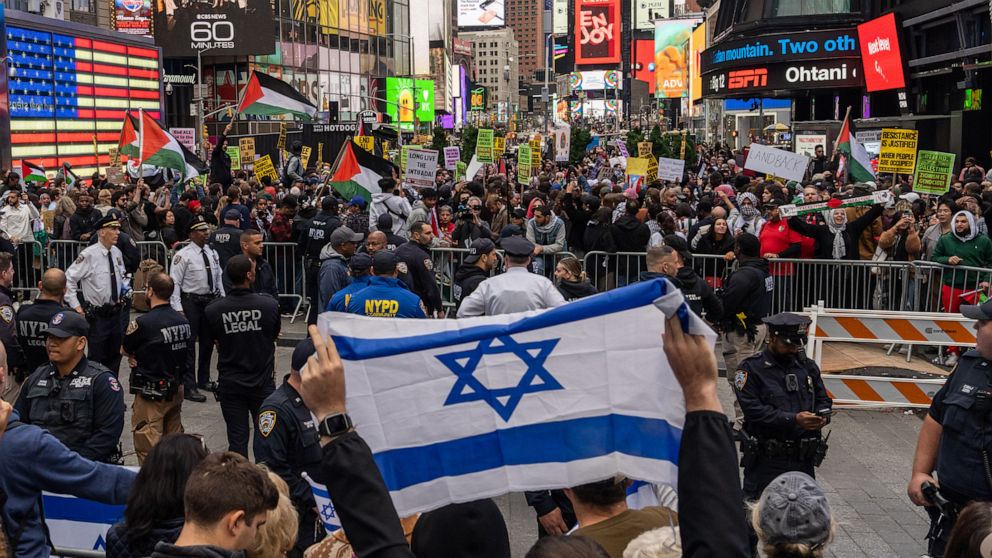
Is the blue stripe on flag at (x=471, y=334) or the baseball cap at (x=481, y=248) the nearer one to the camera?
the blue stripe on flag at (x=471, y=334)

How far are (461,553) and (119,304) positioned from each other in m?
8.69

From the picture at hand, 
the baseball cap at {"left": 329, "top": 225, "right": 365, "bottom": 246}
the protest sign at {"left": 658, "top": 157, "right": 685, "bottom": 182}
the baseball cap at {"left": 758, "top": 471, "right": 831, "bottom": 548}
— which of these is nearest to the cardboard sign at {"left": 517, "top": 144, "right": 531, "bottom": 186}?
the protest sign at {"left": 658, "top": 157, "right": 685, "bottom": 182}

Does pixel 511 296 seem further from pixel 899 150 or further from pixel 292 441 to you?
pixel 899 150

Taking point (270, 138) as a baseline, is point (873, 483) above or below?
below

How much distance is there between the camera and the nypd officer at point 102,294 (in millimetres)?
11617

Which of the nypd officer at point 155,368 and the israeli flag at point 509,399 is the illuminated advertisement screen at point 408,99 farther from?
the israeli flag at point 509,399

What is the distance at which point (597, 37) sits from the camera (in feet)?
621

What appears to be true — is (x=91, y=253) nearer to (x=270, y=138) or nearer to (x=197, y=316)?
(x=197, y=316)

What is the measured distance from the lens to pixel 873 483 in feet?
31.8

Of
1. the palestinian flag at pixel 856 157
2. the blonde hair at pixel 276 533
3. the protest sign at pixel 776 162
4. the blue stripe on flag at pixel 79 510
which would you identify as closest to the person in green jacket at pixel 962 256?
the protest sign at pixel 776 162

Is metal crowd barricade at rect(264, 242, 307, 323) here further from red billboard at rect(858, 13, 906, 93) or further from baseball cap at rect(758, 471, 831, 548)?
red billboard at rect(858, 13, 906, 93)

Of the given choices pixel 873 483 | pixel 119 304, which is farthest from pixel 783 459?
pixel 119 304

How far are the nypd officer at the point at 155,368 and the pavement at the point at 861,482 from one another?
4.82ft

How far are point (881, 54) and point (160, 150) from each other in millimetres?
23522
